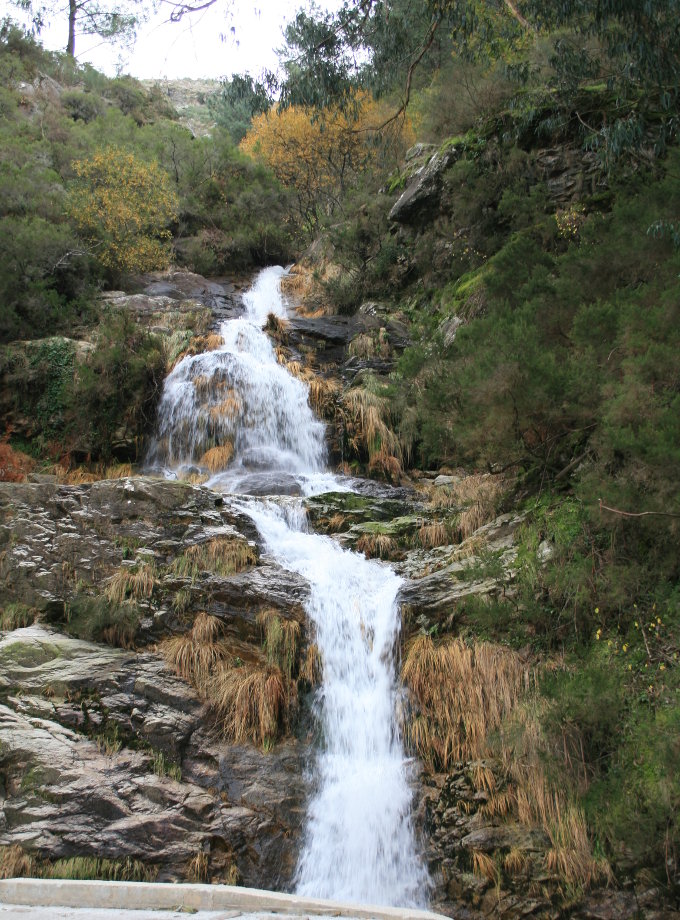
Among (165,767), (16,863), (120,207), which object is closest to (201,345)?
(120,207)

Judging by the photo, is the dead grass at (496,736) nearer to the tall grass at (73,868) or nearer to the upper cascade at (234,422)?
the tall grass at (73,868)

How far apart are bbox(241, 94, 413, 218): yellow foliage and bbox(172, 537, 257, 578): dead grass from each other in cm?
1812

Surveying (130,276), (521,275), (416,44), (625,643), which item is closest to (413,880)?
(625,643)

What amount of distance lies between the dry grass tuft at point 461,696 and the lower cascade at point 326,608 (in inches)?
11.7

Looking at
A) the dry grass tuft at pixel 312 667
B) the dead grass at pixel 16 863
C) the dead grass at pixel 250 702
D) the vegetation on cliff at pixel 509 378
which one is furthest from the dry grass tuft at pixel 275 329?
the dead grass at pixel 16 863

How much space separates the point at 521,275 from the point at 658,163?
3096 millimetres

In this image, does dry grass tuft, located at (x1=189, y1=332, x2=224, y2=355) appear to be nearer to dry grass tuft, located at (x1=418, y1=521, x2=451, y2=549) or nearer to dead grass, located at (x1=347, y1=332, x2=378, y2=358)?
dead grass, located at (x1=347, y1=332, x2=378, y2=358)

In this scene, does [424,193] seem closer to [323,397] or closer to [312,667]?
[323,397]

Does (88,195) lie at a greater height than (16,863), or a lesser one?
greater

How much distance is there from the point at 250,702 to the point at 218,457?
6032 mm

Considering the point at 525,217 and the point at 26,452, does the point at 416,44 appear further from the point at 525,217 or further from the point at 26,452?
the point at 26,452

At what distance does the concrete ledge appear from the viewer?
309 centimetres

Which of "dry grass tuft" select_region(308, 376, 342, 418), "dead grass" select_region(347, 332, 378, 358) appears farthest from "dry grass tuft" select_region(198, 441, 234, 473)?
"dead grass" select_region(347, 332, 378, 358)

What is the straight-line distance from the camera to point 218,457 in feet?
38.1
